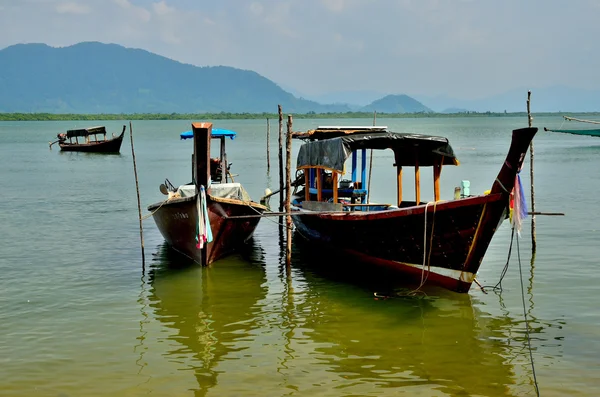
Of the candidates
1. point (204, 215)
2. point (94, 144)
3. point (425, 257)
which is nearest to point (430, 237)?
point (425, 257)

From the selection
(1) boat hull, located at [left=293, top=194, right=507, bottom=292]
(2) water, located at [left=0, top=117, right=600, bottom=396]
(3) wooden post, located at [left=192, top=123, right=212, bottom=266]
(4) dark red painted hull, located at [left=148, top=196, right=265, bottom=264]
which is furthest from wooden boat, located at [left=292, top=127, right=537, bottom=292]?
Answer: (3) wooden post, located at [left=192, top=123, right=212, bottom=266]

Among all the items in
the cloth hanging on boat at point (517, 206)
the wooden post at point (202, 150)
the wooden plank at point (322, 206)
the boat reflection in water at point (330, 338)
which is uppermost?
the wooden post at point (202, 150)

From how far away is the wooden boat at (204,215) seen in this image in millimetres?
14328

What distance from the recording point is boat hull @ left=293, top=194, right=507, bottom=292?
1150cm

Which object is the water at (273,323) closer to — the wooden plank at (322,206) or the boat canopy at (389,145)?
the wooden plank at (322,206)

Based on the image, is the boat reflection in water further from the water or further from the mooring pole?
the mooring pole

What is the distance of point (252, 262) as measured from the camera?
16500 mm

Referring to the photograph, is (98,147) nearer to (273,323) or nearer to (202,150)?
(202,150)

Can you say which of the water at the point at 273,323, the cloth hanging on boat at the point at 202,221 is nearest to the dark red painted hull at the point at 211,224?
the cloth hanging on boat at the point at 202,221

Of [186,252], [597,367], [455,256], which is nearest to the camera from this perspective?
[597,367]

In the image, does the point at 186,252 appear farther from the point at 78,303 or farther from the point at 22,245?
the point at 22,245

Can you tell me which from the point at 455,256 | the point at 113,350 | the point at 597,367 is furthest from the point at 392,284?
the point at 113,350

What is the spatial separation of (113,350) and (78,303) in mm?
2866

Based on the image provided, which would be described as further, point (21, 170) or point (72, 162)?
point (72, 162)
